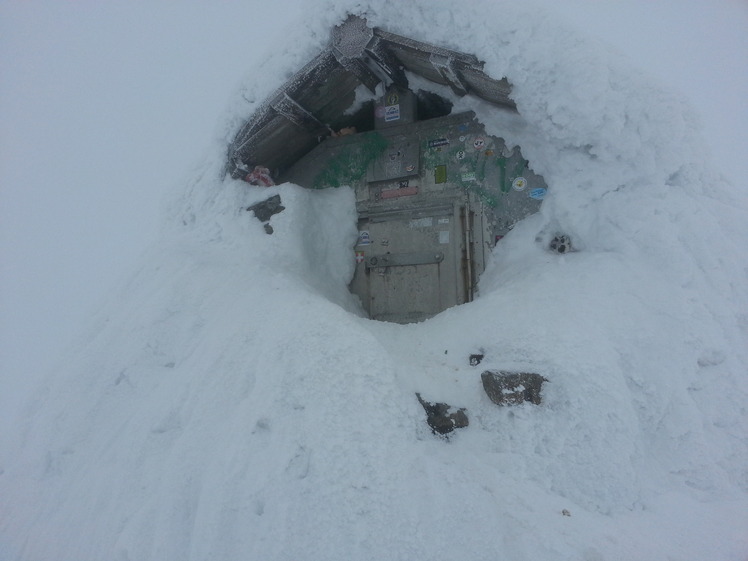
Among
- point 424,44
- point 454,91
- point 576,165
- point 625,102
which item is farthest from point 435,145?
point 625,102

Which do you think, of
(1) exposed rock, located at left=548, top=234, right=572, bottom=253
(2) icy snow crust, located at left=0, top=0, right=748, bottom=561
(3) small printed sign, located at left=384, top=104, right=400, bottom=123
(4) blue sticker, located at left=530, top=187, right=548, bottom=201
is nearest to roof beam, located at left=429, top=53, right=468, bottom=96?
(2) icy snow crust, located at left=0, top=0, right=748, bottom=561

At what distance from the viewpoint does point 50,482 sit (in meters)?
4.32

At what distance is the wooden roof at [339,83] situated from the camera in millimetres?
5562

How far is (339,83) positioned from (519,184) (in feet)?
8.99

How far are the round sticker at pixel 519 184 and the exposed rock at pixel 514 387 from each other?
2.99 m

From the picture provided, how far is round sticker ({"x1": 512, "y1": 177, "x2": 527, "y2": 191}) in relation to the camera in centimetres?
609

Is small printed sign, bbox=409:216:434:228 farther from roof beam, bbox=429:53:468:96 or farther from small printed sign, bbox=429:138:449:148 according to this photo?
roof beam, bbox=429:53:468:96

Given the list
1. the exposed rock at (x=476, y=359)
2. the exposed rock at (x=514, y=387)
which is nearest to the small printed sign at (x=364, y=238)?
the exposed rock at (x=476, y=359)

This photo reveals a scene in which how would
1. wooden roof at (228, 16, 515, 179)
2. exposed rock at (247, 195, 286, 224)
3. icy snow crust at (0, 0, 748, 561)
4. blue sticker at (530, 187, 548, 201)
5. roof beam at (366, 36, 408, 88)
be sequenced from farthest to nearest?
exposed rock at (247, 195, 286, 224)
blue sticker at (530, 187, 548, 201)
roof beam at (366, 36, 408, 88)
wooden roof at (228, 16, 515, 179)
icy snow crust at (0, 0, 748, 561)

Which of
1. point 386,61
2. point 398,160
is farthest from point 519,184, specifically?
point 386,61

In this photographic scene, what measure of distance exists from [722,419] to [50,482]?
583 cm

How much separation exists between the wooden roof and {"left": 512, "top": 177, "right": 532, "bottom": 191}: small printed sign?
92cm

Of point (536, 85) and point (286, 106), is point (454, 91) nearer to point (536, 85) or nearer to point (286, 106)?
point (536, 85)

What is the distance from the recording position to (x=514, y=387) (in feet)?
12.8
